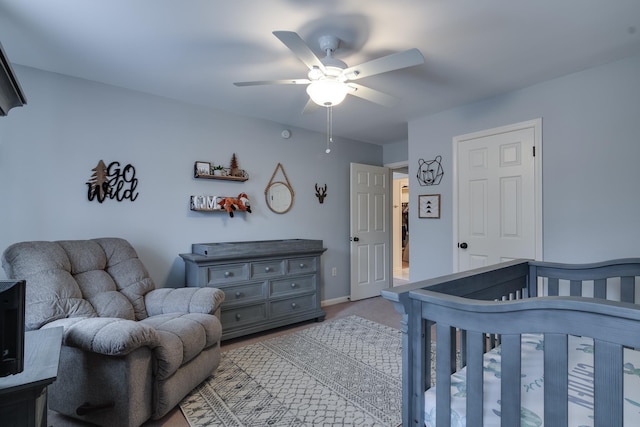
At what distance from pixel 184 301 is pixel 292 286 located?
50.2 inches

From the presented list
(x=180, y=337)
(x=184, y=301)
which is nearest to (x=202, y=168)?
(x=184, y=301)

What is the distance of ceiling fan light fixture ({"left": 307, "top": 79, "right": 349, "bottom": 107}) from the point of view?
6.59 feet

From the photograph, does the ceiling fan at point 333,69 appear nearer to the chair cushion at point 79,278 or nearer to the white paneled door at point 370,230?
the chair cushion at point 79,278

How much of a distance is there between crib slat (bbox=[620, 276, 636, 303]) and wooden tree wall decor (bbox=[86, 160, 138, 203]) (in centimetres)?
365

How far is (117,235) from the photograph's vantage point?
2.84m

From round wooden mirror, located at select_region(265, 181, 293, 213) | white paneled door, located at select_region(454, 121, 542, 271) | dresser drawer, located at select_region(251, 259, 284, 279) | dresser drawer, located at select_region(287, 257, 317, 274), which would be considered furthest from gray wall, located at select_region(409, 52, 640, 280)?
dresser drawer, located at select_region(251, 259, 284, 279)

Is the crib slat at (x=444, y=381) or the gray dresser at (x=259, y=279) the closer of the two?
the crib slat at (x=444, y=381)

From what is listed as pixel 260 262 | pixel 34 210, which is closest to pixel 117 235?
pixel 34 210

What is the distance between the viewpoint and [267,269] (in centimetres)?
326

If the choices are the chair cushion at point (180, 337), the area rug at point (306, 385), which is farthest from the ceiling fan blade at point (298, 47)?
the area rug at point (306, 385)

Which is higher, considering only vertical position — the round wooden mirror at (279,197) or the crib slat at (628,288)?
the round wooden mirror at (279,197)

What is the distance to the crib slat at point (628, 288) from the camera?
1.78m

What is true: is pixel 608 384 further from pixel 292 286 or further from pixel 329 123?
pixel 329 123

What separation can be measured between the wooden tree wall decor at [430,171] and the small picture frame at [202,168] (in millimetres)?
2413
